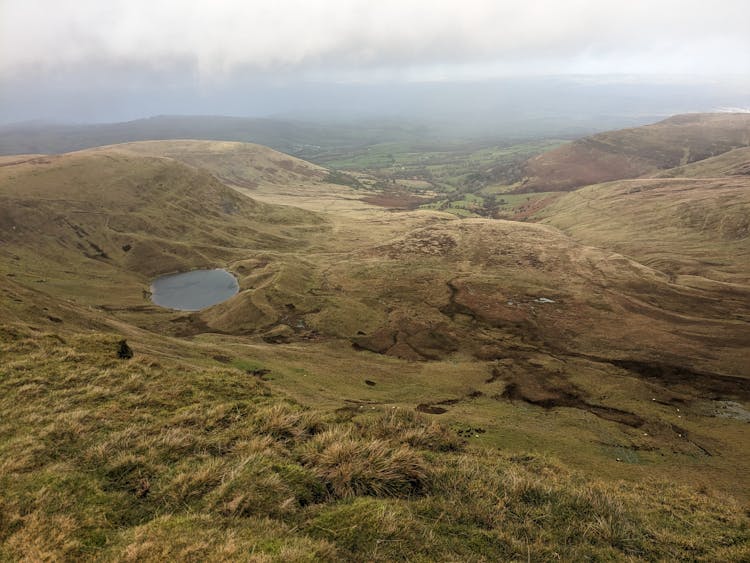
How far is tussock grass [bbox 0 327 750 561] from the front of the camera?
987cm

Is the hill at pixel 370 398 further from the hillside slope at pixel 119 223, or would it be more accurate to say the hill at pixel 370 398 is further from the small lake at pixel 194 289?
the small lake at pixel 194 289

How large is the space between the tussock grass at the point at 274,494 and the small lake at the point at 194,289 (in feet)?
212

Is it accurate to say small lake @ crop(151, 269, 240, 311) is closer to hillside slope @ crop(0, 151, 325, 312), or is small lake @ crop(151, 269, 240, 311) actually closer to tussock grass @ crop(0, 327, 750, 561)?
hillside slope @ crop(0, 151, 325, 312)

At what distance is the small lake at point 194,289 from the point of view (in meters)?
81.8

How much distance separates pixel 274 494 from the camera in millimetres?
12078

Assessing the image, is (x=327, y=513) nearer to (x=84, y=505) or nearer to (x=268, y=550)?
(x=268, y=550)

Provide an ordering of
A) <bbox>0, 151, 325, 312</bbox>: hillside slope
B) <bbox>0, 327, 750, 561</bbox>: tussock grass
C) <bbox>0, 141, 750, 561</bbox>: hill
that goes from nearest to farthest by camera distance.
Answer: <bbox>0, 327, 750, 561</bbox>: tussock grass, <bbox>0, 141, 750, 561</bbox>: hill, <bbox>0, 151, 325, 312</bbox>: hillside slope

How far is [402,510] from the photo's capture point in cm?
1159

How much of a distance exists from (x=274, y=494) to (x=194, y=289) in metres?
87.8

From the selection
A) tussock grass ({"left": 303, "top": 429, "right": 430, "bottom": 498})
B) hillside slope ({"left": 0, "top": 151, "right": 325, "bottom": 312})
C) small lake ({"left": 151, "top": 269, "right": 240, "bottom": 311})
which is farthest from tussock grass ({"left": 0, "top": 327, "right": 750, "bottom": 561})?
hillside slope ({"left": 0, "top": 151, "right": 325, "bottom": 312})

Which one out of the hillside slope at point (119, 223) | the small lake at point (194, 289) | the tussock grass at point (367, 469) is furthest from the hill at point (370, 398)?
the small lake at point (194, 289)

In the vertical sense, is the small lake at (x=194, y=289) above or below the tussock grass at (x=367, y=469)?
below

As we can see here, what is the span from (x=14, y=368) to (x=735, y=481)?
152 ft

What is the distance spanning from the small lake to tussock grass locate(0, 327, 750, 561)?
64.7m
